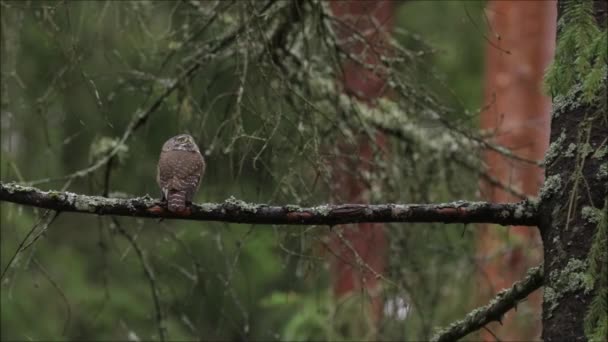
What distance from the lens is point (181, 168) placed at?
16.6 ft

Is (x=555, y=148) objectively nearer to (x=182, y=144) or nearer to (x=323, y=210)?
(x=323, y=210)

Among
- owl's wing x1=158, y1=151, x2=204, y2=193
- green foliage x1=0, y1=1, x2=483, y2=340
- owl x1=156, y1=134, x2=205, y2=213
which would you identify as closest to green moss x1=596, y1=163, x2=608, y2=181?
green foliage x1=0, y1=1, x2=483, y2=340

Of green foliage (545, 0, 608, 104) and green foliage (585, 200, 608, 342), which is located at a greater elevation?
green foliage (545, 0, 608, 104)

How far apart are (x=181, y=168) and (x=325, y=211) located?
1515 mm

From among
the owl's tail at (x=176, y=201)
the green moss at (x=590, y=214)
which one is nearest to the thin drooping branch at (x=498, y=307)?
the green moss at (x=590, y=214)

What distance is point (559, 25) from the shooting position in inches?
149

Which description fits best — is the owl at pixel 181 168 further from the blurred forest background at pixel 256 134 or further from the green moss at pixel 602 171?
the green moss at pixel 602 171

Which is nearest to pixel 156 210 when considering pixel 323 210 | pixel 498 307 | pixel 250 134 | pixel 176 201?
pixel 176 201

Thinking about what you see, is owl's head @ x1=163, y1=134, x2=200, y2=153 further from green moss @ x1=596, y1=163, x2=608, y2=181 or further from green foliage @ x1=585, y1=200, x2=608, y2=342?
green foliage @ x1=585, y1=200, x2=608, y2=342

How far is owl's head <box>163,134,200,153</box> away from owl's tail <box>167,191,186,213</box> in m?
0.66

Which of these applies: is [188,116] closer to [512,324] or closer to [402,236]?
[402,236]

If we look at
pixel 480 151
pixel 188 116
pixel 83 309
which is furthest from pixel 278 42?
pixel 83 309

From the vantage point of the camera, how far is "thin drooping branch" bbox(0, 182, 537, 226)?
3.68m

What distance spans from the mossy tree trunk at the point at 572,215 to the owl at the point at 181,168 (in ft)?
4.67
